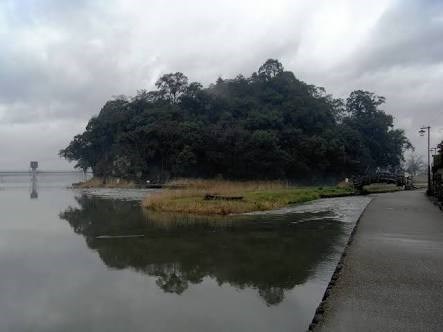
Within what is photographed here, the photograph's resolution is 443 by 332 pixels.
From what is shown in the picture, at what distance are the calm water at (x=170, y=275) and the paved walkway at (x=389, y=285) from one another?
761 millimetres

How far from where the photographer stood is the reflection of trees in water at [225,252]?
30.7 feet

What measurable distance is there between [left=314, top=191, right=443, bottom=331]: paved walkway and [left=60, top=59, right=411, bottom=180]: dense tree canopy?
159 feet

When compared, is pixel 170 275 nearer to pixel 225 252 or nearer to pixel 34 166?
pixel 225 252

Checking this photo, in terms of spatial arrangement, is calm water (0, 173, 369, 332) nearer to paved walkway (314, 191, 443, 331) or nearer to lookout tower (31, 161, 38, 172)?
paved walkway (314, 191, 443, 331)

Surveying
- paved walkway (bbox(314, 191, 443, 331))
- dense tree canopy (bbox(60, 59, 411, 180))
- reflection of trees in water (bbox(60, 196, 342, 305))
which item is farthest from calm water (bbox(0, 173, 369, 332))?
dense tree canopy (bbox(60, 59, 411, 180))

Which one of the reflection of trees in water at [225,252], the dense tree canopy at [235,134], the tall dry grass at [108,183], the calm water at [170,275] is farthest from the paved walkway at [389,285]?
the tall dry grass at [108,183]

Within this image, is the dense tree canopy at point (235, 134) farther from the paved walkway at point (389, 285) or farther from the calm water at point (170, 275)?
the paved walkway at point (389, 285)

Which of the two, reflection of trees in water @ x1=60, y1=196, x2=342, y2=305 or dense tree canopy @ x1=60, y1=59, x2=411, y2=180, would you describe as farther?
dense tree canopy @ x1=60, y1=59, x2=411, y2=180

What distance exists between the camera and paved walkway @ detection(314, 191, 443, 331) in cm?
542

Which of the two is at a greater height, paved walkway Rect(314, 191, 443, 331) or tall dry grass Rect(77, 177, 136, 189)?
tall dry grass Rect(77, 177, 136, 189)

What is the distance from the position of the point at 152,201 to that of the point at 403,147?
256 ft

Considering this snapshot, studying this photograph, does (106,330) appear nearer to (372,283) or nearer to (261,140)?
(372,283)

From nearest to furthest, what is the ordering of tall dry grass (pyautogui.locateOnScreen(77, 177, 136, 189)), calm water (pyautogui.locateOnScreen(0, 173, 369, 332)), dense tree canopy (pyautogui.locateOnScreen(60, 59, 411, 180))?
calm water (pyautogui.locateOnScreen(0, 173, 369, 332))
dense tree canopy (pyautogui.locateOnScreen(60, 59, 411, 180))
tall dry grass (pyautogui.locateOnScreen(77, 177, 136, 189))

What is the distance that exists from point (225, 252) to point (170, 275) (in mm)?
2450
